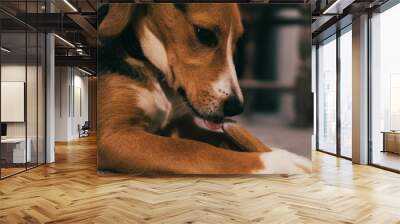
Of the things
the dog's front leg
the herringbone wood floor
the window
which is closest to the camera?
the herringbone wood floor

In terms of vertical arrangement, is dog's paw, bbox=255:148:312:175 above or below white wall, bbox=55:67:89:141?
below

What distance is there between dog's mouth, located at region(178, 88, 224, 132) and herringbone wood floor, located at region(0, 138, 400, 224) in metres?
0.86

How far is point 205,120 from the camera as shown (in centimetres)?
654

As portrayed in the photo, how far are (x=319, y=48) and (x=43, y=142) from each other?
26.0 feet

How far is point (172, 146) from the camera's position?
6527 mm

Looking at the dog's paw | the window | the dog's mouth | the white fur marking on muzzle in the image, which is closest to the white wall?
the white fur marking on muzzle

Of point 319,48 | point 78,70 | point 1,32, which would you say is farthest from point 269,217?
point 78,70

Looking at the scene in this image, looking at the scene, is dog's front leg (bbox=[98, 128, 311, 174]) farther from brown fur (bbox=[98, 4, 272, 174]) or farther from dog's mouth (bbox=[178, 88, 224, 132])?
dog's mouth (bbox=[178, 88, 224, 132])

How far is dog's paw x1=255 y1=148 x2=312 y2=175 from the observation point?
21.5ft

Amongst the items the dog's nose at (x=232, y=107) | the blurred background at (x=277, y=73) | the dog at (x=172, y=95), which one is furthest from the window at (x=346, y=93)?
the dog's nose at (x=232, y=107)

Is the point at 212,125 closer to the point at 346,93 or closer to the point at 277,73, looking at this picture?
the point at 277,73

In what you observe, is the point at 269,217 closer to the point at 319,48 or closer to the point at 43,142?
the point at 43,142

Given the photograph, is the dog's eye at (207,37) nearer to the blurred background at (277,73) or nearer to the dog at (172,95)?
the dog at (172,95)

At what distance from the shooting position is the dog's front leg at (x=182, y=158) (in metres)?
6.51
